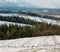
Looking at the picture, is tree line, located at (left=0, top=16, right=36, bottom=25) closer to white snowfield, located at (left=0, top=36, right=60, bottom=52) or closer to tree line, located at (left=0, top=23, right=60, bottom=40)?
tree line, located at (left=0, top=23, right=60, bottom=40)

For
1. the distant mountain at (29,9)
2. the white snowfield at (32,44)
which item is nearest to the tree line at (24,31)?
the white snowfield at (32,44)

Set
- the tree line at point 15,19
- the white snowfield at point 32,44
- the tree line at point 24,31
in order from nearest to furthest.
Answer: the white snowfield at point 32,44 → the tree line at point 24,31 → the tree line at point 15,19

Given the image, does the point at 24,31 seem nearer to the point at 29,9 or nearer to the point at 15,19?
the point at 15,19

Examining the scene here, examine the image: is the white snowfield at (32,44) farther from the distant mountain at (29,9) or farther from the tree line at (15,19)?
the distant mountain at (29,9)

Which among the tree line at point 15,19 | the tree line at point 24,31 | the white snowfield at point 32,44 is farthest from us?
the tree line at point 15,19

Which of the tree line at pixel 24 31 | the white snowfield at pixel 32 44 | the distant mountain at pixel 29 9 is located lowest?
the white snowfield at pixel 32 44

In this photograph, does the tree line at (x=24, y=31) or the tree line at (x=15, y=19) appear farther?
the tree line at (x=15, y=19)

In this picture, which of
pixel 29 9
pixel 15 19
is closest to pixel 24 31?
pixel 15 19

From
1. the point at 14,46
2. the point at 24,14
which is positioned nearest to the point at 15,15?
the point at 24,14
